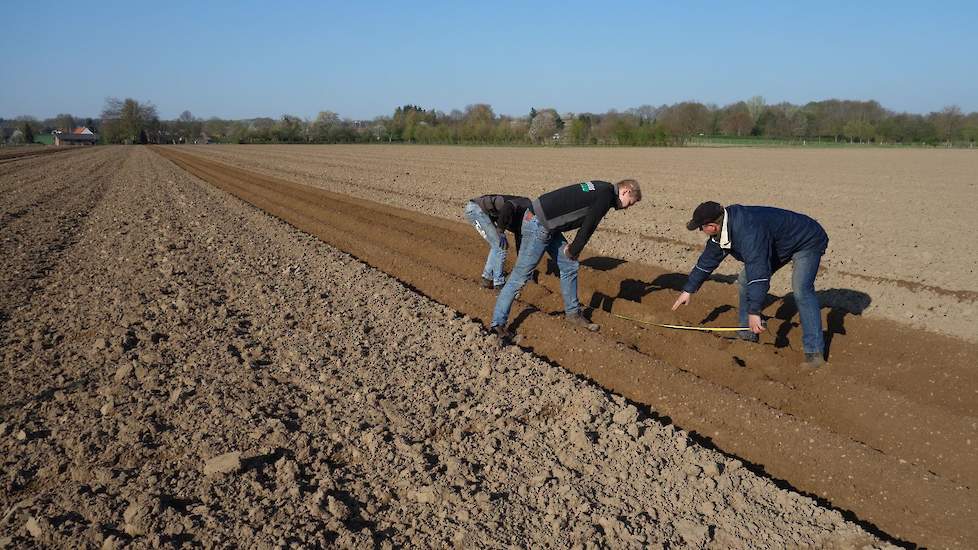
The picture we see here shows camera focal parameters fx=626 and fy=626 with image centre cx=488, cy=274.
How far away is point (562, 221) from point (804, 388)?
8.56 ft

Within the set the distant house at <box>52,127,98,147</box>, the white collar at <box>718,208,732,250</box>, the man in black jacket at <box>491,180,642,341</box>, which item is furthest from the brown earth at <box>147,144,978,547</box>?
the distant house at <box>52,127,98,147</box>

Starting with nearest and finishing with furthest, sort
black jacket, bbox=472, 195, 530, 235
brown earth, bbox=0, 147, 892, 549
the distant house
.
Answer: brown earth, bbox=0, 147, 892, 549 < black jacket, bbox=472, 195, 530, 235 < the distant house

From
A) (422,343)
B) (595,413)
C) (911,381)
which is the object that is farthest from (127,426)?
(911,381)

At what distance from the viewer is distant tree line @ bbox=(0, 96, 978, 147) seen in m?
91.3

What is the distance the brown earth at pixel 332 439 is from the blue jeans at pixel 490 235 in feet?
1.07

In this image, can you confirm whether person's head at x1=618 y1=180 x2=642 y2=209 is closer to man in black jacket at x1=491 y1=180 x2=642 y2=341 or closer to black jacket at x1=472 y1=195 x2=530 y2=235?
man in black jacket at x1=491 y1=180 x2=642 y2=341

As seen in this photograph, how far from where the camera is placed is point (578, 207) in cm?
599

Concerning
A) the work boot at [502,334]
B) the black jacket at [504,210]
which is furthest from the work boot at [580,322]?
the black jacket at [504,210]

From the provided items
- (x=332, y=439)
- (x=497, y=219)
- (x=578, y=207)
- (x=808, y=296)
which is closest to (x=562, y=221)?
(x=578, y=207)

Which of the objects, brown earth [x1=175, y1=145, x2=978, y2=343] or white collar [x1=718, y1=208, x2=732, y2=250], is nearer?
white collar [x1=718, y1=208, x2=732, y2=250]

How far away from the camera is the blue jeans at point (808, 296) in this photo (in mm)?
5637

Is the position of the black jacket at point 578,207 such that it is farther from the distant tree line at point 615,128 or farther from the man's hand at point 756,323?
the distant tree line at point 615,128

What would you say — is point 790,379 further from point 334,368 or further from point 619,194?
point 334,368

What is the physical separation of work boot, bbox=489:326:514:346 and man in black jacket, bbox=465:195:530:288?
1261mm
